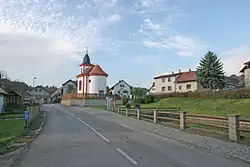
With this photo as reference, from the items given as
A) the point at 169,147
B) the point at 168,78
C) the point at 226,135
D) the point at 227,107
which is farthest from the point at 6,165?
the point at 168,78

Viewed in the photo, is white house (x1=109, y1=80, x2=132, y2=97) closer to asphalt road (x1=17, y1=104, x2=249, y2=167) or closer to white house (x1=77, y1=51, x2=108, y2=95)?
white house (x1=77, y1=51, x2=108, y2=95)

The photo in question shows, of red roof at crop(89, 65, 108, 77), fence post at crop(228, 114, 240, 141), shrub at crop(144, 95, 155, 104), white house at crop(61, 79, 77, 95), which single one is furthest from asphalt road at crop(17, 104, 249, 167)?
white house at crop(61, 79, 77, 95)

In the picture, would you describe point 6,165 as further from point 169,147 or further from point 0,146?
point 169,147

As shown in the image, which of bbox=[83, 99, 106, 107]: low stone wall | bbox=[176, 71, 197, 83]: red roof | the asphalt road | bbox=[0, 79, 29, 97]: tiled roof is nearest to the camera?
the asphalt road

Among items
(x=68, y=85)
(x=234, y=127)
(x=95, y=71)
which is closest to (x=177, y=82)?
(x=95, y=71)

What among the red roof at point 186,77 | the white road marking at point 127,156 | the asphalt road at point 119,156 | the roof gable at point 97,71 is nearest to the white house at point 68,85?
the roof gable at point 97,71

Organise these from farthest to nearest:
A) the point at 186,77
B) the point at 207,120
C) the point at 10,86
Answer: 1. the point at 186,77
2. the point at 10,86
3. the point at 207,120

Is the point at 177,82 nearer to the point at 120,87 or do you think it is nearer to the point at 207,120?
the point at 120,87

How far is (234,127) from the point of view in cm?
1137

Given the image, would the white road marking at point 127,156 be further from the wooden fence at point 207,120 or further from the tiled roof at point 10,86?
the tiled roof at point 10,86

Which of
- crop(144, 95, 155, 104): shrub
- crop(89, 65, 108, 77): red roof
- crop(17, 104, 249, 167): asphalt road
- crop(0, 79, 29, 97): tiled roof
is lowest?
crop(17, 104, 249, 167): asphalt road

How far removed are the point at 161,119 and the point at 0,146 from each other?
40.3 ft

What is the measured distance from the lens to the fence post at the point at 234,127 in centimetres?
1133

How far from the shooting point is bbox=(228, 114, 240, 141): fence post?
1133 cm
